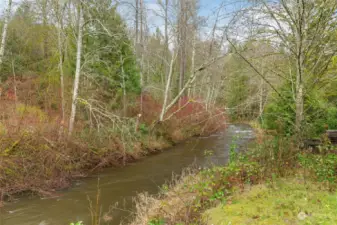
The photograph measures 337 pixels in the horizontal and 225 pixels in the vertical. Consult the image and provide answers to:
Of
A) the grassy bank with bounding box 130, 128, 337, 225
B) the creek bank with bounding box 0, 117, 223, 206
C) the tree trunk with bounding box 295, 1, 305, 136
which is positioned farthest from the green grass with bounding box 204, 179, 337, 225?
the creek bank with bounding box 0, 117, 223, 206

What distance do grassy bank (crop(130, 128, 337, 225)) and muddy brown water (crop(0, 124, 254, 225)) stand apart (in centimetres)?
105

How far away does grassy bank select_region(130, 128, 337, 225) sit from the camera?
11.3 ft

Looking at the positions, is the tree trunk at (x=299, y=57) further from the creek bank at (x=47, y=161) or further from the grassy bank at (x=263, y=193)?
the creek bank at (x=47, y=161)

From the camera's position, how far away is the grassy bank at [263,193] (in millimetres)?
3436

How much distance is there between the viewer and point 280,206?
360cm

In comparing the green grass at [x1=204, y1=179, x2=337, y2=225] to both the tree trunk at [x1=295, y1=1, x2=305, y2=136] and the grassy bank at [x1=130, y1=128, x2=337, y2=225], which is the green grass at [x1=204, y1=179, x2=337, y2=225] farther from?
the tree trunk at [x1=295, y1=1, x2=305, y2=136]

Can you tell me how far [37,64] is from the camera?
621 inches

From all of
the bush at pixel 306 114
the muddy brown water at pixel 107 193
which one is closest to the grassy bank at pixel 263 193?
the bush at pixel 306 114

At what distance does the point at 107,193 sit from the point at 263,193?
444cm

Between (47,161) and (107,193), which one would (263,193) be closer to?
(107,193)

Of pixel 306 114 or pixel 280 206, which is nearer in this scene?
pixel 280 206

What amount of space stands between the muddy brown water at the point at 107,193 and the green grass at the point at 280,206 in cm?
181

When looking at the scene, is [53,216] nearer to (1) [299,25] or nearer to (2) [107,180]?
(2) [107,180]

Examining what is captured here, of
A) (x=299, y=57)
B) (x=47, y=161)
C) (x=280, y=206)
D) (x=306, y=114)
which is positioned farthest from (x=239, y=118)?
(x=47, y=161)
